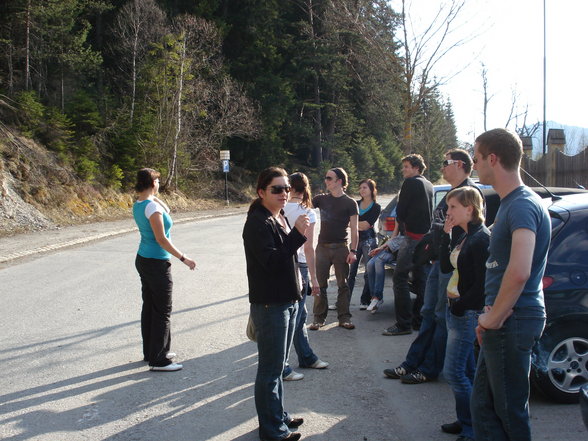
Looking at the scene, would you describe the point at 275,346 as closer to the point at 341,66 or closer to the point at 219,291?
the point at 219,291

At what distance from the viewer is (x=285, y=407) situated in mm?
A: 4730

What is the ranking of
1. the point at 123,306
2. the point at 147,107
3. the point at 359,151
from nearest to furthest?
1. the point at 123,306
2. the point at 147,107
3. the point at 359,151

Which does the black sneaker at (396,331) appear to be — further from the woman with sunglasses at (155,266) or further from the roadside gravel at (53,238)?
the roadside gravel at (53,238)

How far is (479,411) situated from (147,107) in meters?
30.9

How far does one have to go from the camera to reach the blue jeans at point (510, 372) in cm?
299

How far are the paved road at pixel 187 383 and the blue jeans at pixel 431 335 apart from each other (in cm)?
19

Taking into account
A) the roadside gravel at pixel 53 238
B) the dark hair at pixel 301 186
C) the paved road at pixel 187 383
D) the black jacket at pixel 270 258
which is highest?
the dark hair at pixel 301 186

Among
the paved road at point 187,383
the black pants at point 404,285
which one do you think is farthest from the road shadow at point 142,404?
the black pants at point 404,285

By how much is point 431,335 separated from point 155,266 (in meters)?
2.76

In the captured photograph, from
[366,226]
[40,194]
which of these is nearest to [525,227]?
[366,226]

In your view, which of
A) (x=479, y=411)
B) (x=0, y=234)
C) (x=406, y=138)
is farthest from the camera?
(x=406, y=138)

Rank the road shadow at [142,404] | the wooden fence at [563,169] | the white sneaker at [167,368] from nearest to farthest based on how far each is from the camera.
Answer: the road shadow at [142,404] → the white sneaker at [167,368] → the wooden fence at [563,169]

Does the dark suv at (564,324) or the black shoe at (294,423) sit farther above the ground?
the dark suv at (564,324)

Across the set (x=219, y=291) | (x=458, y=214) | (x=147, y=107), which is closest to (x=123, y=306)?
(x=219, y=291)
